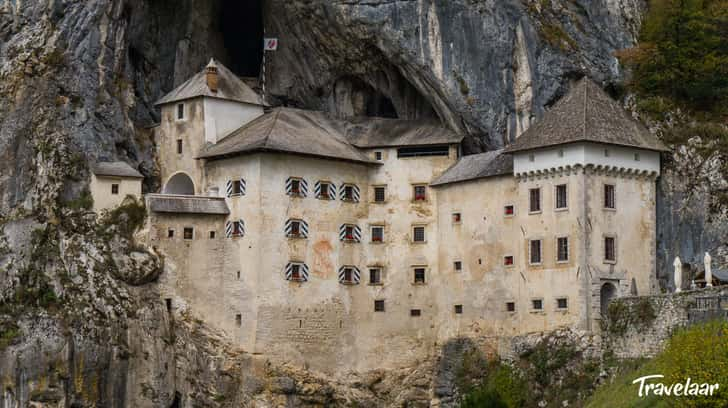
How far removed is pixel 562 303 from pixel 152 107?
96.1 feet

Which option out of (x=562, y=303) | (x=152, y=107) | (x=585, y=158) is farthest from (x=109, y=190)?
(x=585, y=158)

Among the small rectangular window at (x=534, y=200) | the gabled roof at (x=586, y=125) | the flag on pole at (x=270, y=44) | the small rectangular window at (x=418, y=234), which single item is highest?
the flag on pole at (x=270, y=44)

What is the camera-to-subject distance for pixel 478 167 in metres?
92.9

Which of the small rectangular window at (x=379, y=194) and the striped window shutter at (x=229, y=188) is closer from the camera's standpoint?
the striped window shutter at (x=229, y=188)

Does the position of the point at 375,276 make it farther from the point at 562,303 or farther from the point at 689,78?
the point at 689,78

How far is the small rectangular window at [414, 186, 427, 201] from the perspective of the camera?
9575cm

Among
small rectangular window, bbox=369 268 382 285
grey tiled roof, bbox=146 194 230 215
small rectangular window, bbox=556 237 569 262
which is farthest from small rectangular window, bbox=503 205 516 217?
grey tiled roof, bbox=146 194 230 215

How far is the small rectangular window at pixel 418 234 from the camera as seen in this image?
9531 cm

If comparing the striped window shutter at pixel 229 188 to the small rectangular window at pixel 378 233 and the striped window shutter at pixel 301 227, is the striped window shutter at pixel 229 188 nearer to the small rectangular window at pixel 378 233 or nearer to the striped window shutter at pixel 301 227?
the striped window shutter at pixel 301 227

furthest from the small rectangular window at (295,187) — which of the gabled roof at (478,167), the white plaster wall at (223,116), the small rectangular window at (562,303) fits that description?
the small rectangular window at (562,303)

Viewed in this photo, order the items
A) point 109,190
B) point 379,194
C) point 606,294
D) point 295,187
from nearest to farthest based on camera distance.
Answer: point 606,294
point 295,187
point 109,190
point 379,194

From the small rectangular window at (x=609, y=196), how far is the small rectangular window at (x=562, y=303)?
5.51 metres

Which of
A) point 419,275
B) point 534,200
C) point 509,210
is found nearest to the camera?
point 534,200

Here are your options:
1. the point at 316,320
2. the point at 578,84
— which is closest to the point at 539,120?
the point at 578,84
